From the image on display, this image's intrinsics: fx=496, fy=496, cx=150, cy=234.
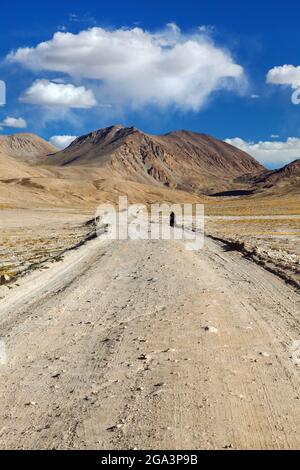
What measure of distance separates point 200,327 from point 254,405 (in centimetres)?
427

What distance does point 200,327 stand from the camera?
1220 cm

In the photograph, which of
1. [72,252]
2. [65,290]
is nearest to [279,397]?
[65,290]

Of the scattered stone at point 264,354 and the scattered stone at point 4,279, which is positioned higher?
the scattered stone at point 264,354

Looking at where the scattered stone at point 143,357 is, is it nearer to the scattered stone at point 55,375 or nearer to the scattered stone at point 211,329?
the scattered stone at point 55,375

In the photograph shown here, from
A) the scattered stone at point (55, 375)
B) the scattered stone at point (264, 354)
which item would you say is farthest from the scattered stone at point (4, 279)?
the scattered stone at point (264, 354)

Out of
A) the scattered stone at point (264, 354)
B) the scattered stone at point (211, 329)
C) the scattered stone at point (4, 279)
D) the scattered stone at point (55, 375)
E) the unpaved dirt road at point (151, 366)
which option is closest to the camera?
the unpaved dirt road at point (151, 366)

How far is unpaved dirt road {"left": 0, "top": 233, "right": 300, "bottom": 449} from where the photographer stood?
722cm

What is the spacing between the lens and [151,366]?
964 centimetres

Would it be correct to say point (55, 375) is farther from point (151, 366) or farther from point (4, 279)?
point (4, 279)

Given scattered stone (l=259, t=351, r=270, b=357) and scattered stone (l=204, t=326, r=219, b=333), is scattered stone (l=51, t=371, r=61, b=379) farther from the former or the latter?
scattered stone (l=259, t=351, r=270, b=357)

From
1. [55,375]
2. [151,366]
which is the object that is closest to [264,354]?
[151,366]

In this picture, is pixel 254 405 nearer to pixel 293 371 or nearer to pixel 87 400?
pixel 293 371

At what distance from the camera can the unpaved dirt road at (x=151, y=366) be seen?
23.7ft
